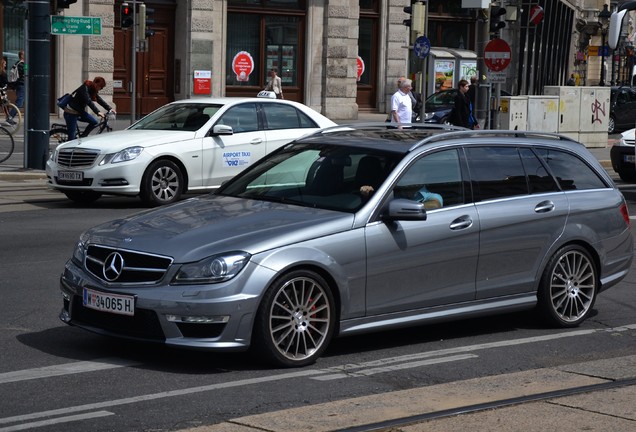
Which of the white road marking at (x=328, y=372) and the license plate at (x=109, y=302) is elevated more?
the license plate at (x=109, y=302)

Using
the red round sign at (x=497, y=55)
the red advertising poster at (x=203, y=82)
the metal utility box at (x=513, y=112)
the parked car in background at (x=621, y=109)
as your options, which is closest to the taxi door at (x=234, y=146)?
the red round sign at (x=497, y=55)

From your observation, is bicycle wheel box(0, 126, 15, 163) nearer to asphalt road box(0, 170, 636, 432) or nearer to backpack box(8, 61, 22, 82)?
backpack box(8, 61, 22, 82)

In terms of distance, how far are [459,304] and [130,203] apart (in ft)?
32.3

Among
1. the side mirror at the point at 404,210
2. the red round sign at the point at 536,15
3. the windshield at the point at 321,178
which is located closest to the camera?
the side mirror at the point at 404,210

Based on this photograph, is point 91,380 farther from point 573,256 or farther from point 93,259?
point 573,256

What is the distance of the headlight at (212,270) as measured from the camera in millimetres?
7234

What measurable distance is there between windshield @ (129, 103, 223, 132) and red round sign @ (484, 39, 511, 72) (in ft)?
37.1

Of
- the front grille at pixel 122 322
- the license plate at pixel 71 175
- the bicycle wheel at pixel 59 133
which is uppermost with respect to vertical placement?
the bicycle wheel at pixel 59 133

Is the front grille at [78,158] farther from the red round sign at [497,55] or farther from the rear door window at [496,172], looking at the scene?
the red round sign at [497,55]

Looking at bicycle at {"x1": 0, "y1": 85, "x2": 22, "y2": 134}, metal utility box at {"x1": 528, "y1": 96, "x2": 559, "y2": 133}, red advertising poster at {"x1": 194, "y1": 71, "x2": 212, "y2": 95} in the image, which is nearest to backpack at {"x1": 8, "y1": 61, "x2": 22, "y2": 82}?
bicycle at {"x1": 0, "y1": 85, "x2": 22, "y2": 134}

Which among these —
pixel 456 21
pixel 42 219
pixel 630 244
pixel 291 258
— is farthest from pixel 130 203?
pixel 456 21

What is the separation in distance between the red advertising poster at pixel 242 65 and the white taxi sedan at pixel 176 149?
18817 millimetres

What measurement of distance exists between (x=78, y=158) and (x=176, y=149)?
4.33ft

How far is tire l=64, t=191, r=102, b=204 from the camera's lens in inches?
671
